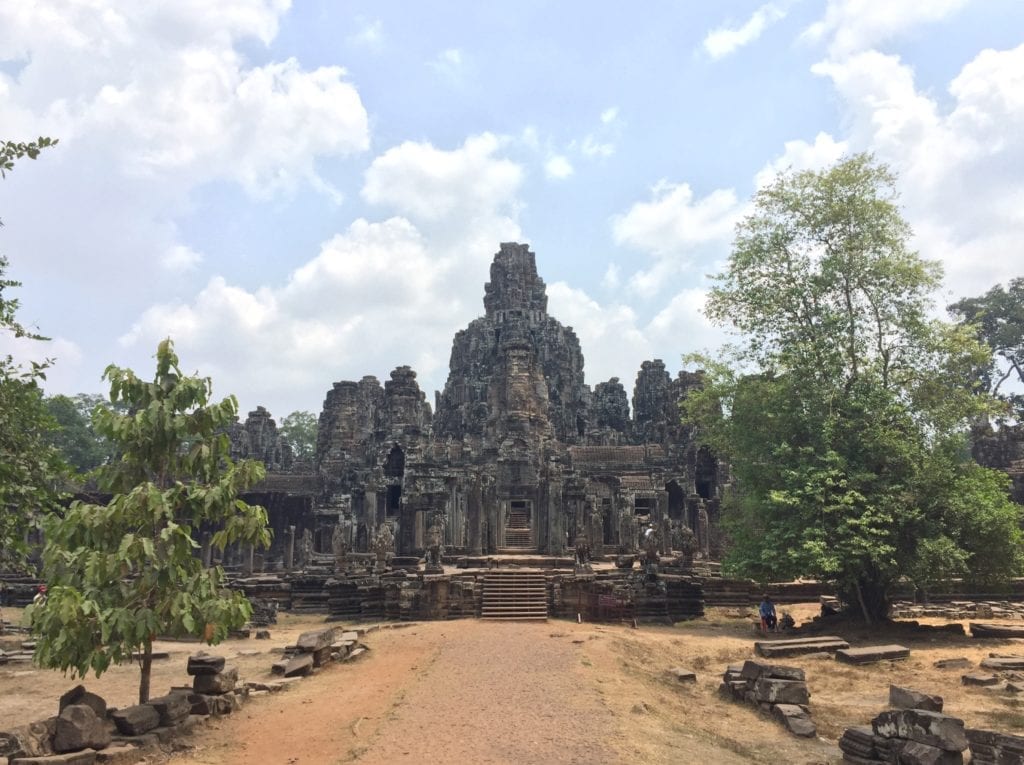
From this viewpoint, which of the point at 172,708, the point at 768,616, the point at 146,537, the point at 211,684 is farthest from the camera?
the point at 768,616

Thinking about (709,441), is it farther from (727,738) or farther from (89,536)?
(89,536)

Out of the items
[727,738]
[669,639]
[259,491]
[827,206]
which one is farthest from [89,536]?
[259,491]

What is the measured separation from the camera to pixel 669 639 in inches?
737

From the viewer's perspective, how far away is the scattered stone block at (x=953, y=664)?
1486cm

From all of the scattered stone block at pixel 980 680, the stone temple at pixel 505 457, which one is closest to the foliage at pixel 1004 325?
the stone temple at pixel 505 457

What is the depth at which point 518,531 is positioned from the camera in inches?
1423

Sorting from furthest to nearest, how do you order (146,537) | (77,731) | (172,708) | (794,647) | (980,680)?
(794,647) → (980,680) → (146,537) → (172,708) → (77,731)

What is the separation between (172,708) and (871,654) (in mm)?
13767

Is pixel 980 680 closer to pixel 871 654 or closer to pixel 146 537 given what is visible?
pixel 871 654

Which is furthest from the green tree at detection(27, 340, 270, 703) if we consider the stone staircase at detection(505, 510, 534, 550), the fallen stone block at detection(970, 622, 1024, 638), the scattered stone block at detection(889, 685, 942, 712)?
the stone staircase at detection(505, 510, 534, 550)

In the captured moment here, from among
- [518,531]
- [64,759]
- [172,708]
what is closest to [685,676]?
[172,708]

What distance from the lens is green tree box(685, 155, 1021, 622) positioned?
19.4 m

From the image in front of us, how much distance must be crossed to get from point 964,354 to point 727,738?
17.3 metres

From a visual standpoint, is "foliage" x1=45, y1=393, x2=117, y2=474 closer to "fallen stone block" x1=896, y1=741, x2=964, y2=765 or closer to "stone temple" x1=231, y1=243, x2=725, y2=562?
"stone temple" x1=231, y1=243, x2=725, y2=562
